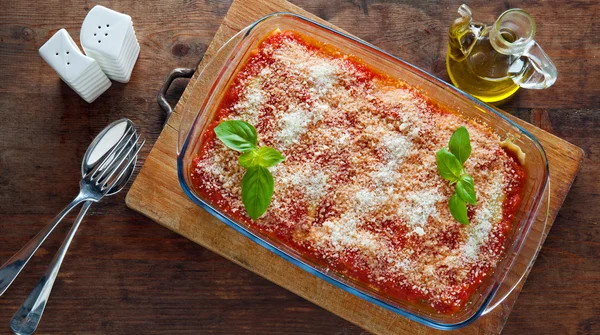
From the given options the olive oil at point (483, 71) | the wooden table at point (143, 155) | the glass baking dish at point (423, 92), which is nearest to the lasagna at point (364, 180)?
the glass baking dish at point (423, 92)

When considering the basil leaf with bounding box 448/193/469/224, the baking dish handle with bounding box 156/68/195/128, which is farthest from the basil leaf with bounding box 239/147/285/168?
the basil leaf with bounding box 448/193/469/224

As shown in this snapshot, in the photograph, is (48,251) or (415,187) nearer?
(415,187)

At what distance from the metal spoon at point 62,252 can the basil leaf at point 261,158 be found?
1.58ft

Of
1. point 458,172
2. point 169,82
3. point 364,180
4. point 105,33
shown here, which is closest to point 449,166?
point 458,172

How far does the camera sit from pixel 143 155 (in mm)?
2086

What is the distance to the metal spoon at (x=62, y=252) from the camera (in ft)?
6.41

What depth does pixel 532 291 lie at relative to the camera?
208 centimetres

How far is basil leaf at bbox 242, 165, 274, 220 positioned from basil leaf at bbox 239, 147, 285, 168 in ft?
0.06

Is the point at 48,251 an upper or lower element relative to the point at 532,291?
upper

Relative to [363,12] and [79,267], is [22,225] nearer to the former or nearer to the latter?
[79,267]

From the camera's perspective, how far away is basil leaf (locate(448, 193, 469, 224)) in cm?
176

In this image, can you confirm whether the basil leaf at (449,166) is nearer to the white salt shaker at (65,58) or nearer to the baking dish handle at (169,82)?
the baking dish handle at (169,82)

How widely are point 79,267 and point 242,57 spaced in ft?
3.18

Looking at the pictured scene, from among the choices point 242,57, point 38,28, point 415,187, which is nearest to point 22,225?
point 38,28
